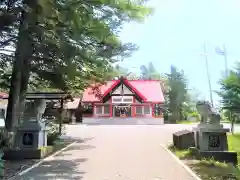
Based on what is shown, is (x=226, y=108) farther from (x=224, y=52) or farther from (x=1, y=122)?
(x=224, y=52)

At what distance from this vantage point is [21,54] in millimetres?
7543

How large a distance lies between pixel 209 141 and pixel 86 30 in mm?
4842

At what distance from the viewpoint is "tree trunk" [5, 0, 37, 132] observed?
6.52m

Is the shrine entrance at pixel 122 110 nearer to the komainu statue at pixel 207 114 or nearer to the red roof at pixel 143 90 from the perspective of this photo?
the red roof at pixel 143 90

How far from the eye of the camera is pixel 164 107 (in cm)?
4641

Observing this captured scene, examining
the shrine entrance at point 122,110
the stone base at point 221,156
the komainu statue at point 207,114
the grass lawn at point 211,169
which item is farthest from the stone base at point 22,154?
the shrine entrance at point 122,110

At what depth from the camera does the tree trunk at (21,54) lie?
6.52 metres

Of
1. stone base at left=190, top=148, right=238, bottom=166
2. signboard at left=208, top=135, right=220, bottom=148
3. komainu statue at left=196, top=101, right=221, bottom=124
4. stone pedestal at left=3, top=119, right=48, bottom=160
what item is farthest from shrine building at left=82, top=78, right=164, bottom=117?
stone base at left=190, top=148, right=238, bottom=166

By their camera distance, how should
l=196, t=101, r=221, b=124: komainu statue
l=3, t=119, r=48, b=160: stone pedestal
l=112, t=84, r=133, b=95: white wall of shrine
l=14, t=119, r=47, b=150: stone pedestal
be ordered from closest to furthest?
l=196, t=101, r=221, b=124: komainu statue, l=3, t=119, r=48, b=160: stone pedestal, l=14, t=119, r=47, b=150: stone pedestal, l=112, t=84, r=133, b=95: white wall of shrine

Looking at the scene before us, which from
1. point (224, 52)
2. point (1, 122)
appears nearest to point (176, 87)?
point (224, 52)

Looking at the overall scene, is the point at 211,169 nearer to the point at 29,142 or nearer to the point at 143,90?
the point at 29,142

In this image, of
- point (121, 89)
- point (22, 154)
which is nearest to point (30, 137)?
point (22, 154)

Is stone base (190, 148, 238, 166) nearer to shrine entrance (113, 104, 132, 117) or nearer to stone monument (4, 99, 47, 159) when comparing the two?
stone monument (4, 99, 47, 159)

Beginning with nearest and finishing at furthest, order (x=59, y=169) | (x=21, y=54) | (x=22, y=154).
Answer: (x=21, y=54) → (x=59, y=169) → (x=22, y=154)
